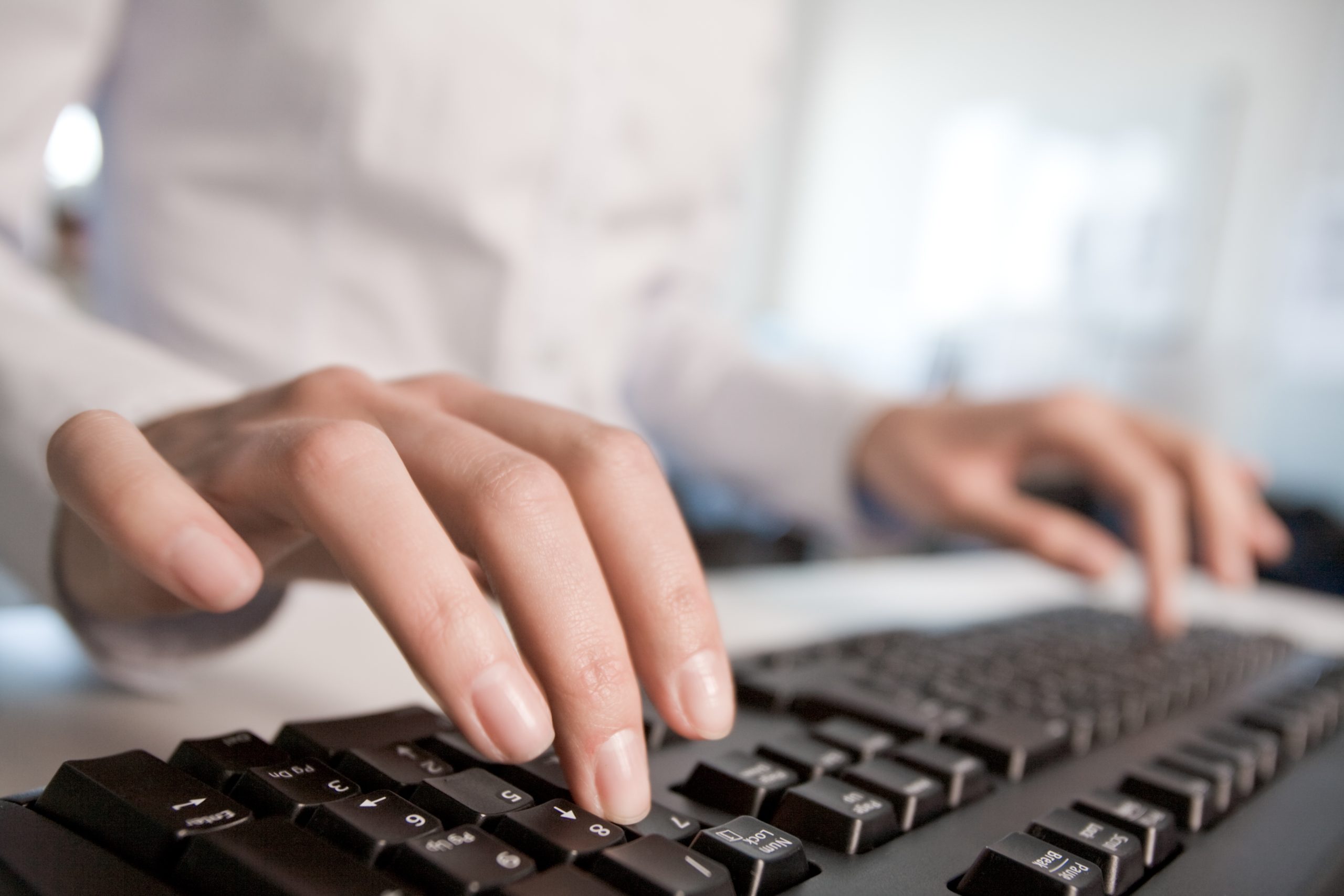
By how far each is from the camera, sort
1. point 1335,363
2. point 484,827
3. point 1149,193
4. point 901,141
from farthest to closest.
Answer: point 901,141, point 1149,193, point 1335,363, point 484,827

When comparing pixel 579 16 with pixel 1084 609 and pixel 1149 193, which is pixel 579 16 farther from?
pixel 1149 193

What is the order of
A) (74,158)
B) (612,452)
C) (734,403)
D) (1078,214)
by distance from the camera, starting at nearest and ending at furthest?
(612,452), (734,403), (74,158), (1078,214)

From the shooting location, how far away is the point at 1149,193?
3.20 meters

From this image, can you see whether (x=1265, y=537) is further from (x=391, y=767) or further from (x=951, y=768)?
(x=391, y=767)

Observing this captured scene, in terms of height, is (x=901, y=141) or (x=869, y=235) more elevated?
(x=901, y=141)

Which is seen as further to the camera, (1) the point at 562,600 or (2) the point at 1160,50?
(2) the point at 1160,50

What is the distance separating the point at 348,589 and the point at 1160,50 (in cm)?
350

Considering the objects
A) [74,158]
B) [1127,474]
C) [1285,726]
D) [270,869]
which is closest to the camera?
[270,869]

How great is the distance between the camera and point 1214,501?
0.71 metres

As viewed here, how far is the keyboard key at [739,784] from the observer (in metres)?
0.24

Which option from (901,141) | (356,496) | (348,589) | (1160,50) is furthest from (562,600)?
(901,141)

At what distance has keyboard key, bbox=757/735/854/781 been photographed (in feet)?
0.84

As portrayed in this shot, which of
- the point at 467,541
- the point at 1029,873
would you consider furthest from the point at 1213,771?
the point at 467,541

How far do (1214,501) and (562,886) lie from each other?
26.6 inches
